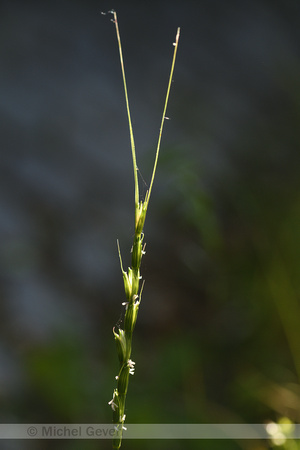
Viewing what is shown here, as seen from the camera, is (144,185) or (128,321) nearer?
(128,321)

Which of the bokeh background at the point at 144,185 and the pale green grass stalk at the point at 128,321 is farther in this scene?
the bokeh background at the point at 144,185

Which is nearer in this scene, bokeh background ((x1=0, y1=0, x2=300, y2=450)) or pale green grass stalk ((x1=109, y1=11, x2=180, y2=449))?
pale green grass stalk ((x1=109, y1=11, x2=180, y2=449))

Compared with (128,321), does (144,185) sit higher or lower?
higher

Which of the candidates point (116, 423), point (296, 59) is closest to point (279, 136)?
point (296, 59)

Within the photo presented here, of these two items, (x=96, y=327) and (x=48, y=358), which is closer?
(x=48, y=358)

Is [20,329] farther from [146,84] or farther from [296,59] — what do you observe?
[296,59]

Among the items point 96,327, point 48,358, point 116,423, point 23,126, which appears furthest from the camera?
point 23,126

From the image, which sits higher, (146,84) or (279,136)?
(146,84)

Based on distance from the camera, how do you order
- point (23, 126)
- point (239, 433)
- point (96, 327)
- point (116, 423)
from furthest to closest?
point (23, 126)
point (96, 327)
point (239, 433)
point (116, 423)
